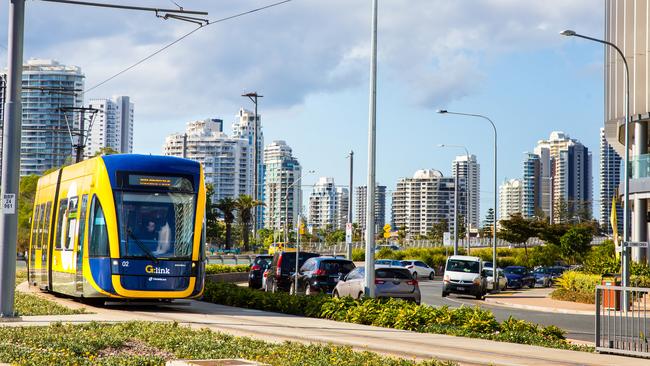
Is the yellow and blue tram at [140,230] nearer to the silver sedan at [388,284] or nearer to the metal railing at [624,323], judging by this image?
the silver sedan at [388,284]

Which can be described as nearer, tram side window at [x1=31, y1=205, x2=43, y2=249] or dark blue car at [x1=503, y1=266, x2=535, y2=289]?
tram side window at [x1=31, y1=205, x2=43, y2=249]

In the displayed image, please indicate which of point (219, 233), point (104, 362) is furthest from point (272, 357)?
point (219, 233)

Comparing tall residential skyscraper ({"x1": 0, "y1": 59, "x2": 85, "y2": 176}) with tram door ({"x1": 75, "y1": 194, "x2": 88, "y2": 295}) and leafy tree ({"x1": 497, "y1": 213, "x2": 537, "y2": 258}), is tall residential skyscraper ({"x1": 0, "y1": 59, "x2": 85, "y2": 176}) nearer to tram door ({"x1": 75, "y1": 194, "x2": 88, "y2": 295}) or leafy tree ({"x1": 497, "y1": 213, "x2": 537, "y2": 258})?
leafy tree ({"x1": 497, "y1": 213, "x2": 537, "y2": 258})

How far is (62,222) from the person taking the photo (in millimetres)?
25688

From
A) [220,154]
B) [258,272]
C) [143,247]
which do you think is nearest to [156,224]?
[143,247]

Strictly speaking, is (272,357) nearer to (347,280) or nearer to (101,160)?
(101,160)

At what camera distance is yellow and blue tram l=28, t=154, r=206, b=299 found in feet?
70.8

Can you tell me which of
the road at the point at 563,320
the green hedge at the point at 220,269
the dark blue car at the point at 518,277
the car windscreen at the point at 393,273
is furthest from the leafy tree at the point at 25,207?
the car windscreen at the point at 393,273

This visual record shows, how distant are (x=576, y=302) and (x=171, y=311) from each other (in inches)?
848

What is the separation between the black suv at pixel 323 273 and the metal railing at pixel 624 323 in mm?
16468

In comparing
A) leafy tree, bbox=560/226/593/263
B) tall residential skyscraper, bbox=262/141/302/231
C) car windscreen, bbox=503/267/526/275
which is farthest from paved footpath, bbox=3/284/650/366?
tall residential skyscraper, bbox=262/141/302/231

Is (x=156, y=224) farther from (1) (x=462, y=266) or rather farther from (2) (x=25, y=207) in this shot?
(2) (x=25, y=207)

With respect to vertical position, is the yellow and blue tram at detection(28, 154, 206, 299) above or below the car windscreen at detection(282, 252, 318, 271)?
above

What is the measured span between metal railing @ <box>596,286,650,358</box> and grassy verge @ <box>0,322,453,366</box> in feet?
14.7
